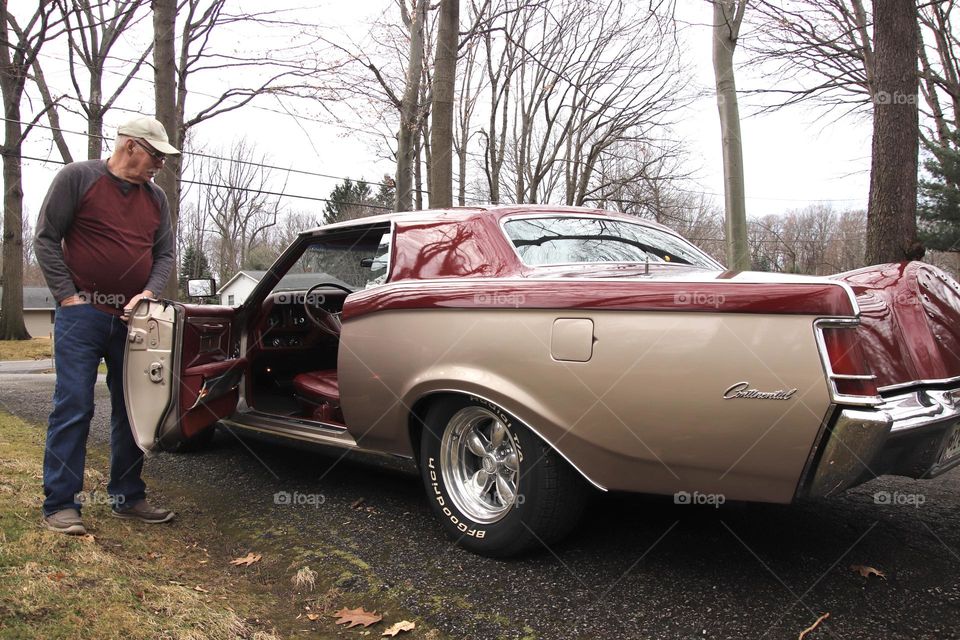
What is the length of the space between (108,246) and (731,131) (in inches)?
380

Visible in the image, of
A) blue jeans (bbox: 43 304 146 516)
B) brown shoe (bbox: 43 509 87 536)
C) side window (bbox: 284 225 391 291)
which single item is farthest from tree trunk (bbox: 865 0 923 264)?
brown shoe (bbox: 43 509 87 536)

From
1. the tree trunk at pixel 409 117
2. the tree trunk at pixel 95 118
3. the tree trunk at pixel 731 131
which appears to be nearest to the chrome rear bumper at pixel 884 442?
the tree trunk at pixel 731 131

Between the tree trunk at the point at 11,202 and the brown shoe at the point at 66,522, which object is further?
the tree trunk at the point at 11,202

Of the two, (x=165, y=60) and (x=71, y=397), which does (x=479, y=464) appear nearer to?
(x=71, y=397)

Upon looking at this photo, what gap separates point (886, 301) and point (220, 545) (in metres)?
3.03

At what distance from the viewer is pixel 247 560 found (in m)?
2.86

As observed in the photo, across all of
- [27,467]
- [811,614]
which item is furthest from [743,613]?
[27,467]

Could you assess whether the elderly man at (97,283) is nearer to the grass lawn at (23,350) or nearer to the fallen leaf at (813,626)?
the fallen leaf at (813,626)

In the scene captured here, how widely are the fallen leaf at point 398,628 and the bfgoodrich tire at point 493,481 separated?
600mm

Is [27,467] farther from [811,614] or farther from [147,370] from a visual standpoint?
[811,614]

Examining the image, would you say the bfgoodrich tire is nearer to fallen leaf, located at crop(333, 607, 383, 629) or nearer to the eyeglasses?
fallen leaf, located at crop(333, 607, 383, 629)

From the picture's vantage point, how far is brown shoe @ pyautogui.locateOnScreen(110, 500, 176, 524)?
3238mm

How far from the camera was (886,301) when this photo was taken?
2.60 meters

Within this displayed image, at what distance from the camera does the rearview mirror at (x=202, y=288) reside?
451 centimetres
